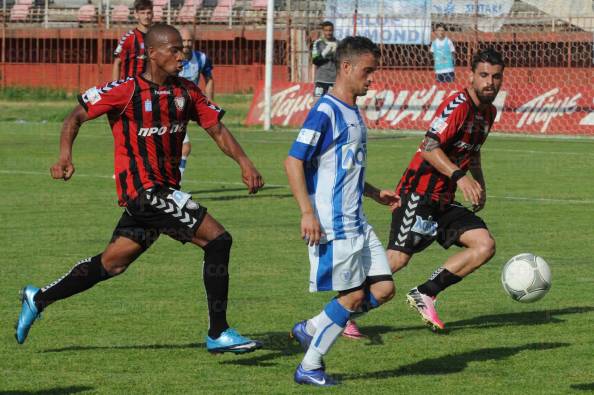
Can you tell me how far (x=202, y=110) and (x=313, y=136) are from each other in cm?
130

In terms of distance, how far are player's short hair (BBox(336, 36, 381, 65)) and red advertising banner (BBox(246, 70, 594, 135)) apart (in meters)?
18.7

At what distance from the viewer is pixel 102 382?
636 centimetres

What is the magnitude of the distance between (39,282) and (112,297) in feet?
2.73

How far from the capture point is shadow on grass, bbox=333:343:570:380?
6629 millimetres

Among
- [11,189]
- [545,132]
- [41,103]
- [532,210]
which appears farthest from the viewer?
[41,103]

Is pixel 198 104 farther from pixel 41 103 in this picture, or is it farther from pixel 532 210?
pixel 41 103

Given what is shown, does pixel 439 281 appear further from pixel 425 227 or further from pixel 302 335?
pixel 302 335

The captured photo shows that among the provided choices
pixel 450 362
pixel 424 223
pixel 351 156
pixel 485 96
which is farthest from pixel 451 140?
pixel 351 156

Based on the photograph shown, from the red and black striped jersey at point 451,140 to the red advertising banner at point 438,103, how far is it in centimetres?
1675

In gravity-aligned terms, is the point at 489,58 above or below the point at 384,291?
above

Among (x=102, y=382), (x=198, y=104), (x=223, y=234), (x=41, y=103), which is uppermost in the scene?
(x=198, y=104)

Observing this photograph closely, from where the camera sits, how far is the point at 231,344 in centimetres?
690

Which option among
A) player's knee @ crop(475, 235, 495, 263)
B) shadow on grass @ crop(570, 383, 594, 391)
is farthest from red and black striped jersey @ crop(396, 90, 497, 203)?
shadow on grass @ crop(570, 383, 594, 391)

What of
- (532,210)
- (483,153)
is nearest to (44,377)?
(532,210)
